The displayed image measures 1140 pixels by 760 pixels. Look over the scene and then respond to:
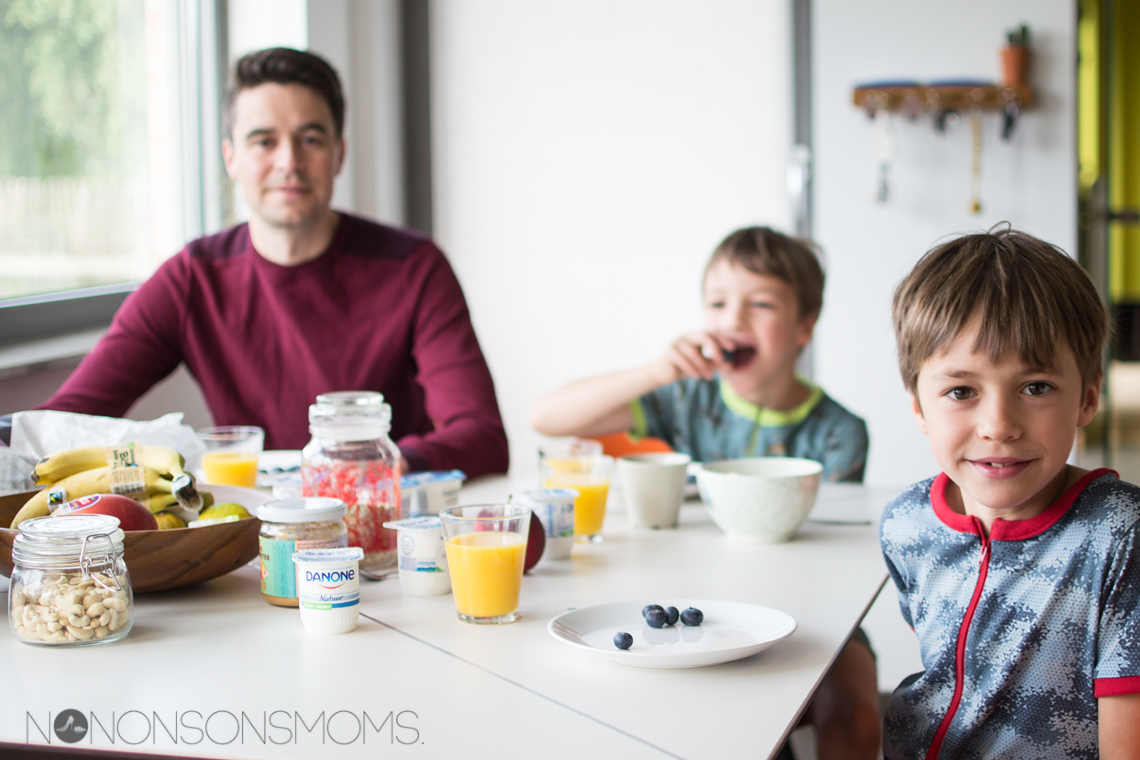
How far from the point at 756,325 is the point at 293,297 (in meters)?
0.93

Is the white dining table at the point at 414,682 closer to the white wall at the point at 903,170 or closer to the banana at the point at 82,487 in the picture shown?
the banana at the point at 82,487

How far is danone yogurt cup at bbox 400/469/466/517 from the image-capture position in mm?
1311

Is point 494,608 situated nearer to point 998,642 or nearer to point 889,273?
point 998,642

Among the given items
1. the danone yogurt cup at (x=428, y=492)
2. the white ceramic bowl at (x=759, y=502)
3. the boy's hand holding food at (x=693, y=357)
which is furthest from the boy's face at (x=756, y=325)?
the danone yogurt cup at (x=428, y=492)

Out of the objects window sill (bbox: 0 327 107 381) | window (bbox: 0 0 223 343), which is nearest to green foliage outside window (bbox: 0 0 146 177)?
window (bbox: 0 0 223 343)

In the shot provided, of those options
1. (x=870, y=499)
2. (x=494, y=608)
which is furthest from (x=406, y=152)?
(x=494, y=608)

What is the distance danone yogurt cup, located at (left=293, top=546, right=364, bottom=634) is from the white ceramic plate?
19 cm

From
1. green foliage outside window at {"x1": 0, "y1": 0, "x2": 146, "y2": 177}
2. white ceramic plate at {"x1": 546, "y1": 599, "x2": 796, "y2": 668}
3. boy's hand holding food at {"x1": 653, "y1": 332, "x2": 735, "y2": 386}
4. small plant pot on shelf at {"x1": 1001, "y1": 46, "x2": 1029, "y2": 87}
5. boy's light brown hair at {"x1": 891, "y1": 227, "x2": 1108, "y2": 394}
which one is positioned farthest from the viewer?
small plant pot on shelf at {"x1": 1001, "y1": 46, "x2": 1029, "y2": 87}

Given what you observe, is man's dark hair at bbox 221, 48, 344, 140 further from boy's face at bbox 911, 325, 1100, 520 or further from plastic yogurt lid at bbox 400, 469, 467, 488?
boy's face at bbox 911, 325, 1100, 520

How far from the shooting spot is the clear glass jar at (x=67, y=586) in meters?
0.91

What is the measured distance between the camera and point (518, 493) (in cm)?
127

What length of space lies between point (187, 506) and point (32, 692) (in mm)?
332

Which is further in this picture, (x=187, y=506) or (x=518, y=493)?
(x=518, y=493)

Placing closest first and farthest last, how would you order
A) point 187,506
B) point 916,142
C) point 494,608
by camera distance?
point 494,608 < point 187,506 < point 916,142
